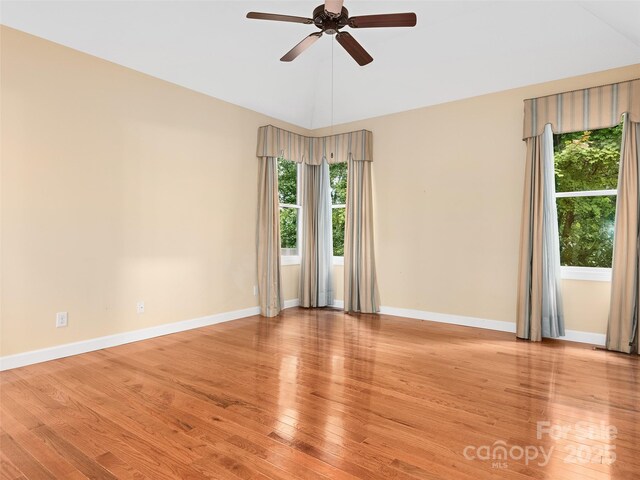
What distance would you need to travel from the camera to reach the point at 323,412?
2.43 m

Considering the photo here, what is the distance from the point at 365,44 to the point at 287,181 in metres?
2.18

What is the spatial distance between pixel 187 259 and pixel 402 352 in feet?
8.61

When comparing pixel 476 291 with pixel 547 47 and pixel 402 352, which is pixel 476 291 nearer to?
pixel 402 352

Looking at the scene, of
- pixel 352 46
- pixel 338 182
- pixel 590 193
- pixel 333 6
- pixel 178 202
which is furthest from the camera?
pixel 338 182

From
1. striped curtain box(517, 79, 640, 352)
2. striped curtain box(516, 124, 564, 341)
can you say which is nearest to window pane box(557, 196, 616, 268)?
striped curtain box(516, 124, 564, 341)

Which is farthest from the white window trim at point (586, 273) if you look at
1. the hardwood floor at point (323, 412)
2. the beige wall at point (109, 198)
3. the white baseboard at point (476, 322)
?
the beige wall at point (109, 198)

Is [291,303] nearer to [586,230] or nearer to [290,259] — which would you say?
[290,259]

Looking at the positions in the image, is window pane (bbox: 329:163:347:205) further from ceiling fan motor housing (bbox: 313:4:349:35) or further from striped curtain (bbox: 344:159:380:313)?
ceiling fan motor housing (bbox: 313:4:349:35)

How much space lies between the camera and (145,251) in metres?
4.12

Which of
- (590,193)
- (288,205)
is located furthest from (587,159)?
(288,205)

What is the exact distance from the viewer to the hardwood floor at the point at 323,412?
189 cm

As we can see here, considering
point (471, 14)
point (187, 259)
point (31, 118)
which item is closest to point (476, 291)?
point (471, 14)

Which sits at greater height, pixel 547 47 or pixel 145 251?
pixel 547 47

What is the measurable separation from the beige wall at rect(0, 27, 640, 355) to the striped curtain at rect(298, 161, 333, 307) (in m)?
0.22
